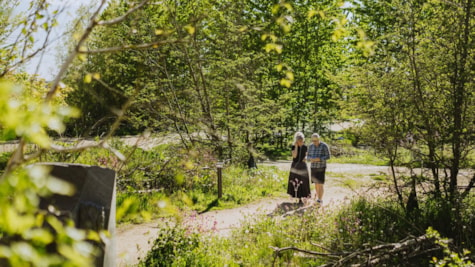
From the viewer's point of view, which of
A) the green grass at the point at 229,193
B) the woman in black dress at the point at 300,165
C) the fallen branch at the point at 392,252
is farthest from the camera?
the woman in black dress at the point at 300,165

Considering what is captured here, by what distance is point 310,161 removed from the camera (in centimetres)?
877

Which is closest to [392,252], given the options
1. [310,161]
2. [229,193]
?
[310,161]

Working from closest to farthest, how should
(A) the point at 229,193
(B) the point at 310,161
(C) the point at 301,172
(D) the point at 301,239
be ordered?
(D) the point at 301,239
(B) the point at 310,161
(C) the point at 301,172
(A) the point at 229,193

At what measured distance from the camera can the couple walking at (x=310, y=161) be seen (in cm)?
862

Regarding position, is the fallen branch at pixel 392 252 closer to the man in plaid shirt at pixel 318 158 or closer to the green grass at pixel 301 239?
the green grass at pixel 301 239

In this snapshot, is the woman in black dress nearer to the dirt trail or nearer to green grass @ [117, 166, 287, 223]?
the dirt trail

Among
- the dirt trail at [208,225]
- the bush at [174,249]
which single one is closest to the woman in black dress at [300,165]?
the dirt trail at [208,225]

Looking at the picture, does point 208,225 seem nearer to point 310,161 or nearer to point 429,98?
point 310,161

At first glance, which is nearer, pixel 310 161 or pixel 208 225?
pixel 208 225

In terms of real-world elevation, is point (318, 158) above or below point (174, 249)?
above

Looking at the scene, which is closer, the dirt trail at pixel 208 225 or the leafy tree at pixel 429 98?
the dirt trail at pixel 208 225

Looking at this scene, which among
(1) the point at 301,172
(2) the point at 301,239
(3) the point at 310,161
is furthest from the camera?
(1) the point at 301,172

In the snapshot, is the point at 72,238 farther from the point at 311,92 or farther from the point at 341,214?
the point at 311,92

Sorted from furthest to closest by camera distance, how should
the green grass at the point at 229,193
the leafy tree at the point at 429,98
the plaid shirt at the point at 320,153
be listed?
the plaid shirt at the point at 320,153 → the green grass at the point at 229,193 → the leafy tree at the point at 429,98
